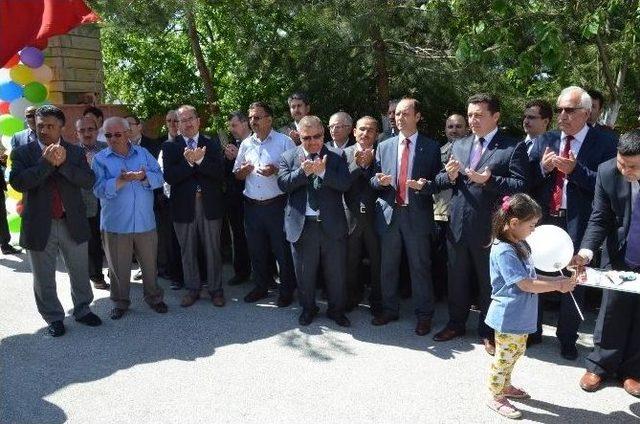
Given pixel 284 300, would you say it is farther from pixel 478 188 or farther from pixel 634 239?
pixel 634 239

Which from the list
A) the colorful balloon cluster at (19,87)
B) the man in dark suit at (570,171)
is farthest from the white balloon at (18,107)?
the man in dark suit at (570,171)

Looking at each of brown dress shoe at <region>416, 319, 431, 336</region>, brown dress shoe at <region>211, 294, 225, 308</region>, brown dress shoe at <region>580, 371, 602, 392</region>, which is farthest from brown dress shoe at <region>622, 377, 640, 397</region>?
brown dress shoe at <region>211, 294, 225, 308</region>

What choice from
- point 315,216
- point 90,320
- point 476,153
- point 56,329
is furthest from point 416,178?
point 56,329

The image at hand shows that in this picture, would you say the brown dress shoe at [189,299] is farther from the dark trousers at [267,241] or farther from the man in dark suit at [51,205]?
the man in dark suit at [51,205]

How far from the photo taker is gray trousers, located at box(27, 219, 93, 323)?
4691mm

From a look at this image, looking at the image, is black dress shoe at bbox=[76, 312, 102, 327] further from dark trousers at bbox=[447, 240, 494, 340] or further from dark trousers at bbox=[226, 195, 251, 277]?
dark trousers at bbox=[447, 240, 494, 340]

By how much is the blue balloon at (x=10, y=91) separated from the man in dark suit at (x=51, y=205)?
2.55 m

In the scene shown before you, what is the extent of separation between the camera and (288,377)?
3910 mm

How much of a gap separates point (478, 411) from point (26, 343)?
3.53 meters

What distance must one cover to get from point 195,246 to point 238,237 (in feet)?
2.84

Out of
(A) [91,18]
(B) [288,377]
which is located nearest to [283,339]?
(B) [288,377]

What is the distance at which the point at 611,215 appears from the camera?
3.69 m

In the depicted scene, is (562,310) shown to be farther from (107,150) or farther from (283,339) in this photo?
(107,150)

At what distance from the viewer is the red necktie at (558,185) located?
411 cm
